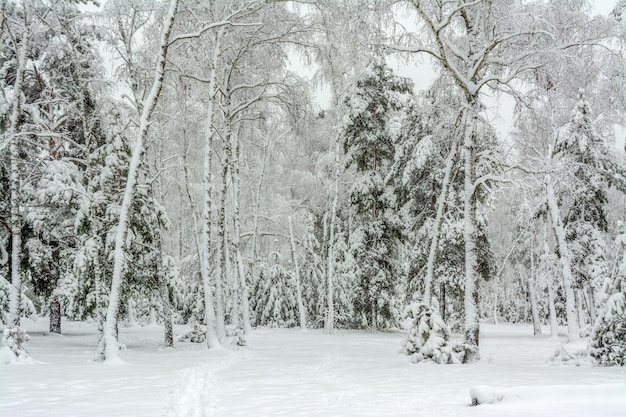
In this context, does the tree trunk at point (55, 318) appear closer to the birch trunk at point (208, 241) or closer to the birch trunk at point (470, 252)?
the birch trunk at point (208, 241)

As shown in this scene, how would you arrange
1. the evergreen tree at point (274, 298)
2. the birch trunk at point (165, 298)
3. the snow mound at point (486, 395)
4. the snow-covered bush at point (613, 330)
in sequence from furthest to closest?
the evergreen tree at point (274, 298), the birch trunk at point (165, 298), the snow-covered bush at point (613, 330), the snow mound at point (486, 395)

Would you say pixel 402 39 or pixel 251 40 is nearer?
pixel 402 39

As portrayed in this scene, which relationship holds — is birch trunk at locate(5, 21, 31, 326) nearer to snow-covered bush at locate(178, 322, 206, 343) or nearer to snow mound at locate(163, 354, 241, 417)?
snow-covered bush at locate(178, 322, 206, 343)

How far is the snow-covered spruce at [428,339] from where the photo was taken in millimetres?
10867

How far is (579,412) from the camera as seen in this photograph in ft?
16.3

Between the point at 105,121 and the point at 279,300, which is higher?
the point at 105,121

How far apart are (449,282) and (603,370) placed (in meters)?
11.9

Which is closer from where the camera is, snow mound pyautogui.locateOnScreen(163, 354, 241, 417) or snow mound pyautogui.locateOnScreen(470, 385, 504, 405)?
snow mound pyautogui.locateOnScreen(163, 354, 241, 417)

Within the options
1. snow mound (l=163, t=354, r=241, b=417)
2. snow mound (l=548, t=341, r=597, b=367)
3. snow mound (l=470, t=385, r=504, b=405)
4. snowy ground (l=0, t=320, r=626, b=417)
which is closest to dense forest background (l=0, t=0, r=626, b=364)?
snow mound (l=548, t=341, r=597, b=367)

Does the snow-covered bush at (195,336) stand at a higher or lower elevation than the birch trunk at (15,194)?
lower

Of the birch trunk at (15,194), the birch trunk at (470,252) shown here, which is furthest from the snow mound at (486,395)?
the birch trunk at (15,194)

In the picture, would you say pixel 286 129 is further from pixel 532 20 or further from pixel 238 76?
pixel 532 20

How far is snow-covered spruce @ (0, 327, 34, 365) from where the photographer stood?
9875mm

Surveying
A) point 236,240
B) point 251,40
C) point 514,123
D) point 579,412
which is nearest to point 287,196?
point 236,240
